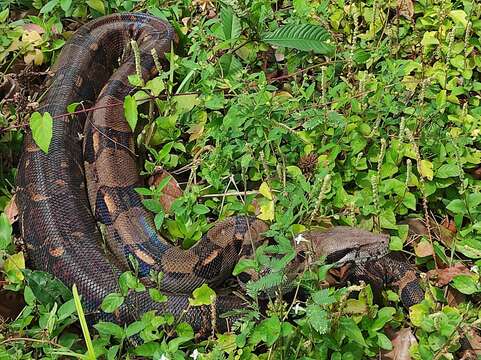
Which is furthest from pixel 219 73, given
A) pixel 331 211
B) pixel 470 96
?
pixel 470 96

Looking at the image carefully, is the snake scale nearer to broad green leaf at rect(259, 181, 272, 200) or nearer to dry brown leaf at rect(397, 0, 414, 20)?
broad green leaf at rect(259, 181, 272, 200)

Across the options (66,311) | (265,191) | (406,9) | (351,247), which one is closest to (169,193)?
(265,191)

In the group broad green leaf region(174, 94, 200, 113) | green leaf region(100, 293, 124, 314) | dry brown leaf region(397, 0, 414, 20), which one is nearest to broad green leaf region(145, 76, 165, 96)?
broad green leaf region(174, 94, 200, 113)

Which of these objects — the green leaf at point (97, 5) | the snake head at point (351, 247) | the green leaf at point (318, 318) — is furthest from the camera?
the green leaf at point (97, 5)

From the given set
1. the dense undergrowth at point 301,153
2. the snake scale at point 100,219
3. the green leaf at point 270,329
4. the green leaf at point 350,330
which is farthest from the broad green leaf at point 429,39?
the green leaf at point 270,329

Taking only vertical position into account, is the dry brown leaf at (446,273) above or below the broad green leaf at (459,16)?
below

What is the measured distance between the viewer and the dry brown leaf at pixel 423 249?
4574 mm

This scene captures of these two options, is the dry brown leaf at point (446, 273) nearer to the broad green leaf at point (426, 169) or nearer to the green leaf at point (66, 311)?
the broad green leaf at point (426, 169)

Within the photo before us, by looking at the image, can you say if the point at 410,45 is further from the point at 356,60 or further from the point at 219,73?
the point at 219,73

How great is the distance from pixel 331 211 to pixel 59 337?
2028mm

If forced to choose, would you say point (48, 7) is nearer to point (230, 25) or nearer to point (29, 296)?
point (230, 25)

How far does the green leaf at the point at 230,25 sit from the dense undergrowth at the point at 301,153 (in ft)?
0.03

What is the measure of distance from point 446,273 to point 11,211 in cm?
317

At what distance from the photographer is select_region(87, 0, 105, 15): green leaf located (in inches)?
254
